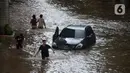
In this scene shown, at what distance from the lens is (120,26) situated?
33.3 metres

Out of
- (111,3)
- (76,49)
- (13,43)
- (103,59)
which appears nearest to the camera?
(103,59)

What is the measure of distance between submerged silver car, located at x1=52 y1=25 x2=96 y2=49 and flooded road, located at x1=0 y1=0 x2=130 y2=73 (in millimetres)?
399

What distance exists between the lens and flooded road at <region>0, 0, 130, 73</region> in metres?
20.1

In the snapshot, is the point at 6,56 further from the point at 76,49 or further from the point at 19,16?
the point at 19,16

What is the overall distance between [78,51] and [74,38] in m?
1.39

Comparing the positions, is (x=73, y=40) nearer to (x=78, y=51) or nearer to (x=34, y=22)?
(x=78, y=51)

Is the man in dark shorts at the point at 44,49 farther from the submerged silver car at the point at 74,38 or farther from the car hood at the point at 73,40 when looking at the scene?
the car hood at the point at 73,40

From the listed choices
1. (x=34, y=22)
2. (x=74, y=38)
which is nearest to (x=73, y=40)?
(x=74, y=38)

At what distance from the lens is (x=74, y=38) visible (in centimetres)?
2467

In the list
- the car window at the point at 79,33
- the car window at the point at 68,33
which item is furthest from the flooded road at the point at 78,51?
the car window at the point at 68,33

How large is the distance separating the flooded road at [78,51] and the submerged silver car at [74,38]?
0.40m

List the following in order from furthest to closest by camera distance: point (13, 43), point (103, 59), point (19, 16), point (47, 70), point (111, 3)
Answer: point (111, 3) < point (19, 16) < point (13, 43) < point (103, 59) < point (47, 70)

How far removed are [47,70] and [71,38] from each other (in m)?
5.58

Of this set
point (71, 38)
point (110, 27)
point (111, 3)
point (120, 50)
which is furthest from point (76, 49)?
point (111, 3)
